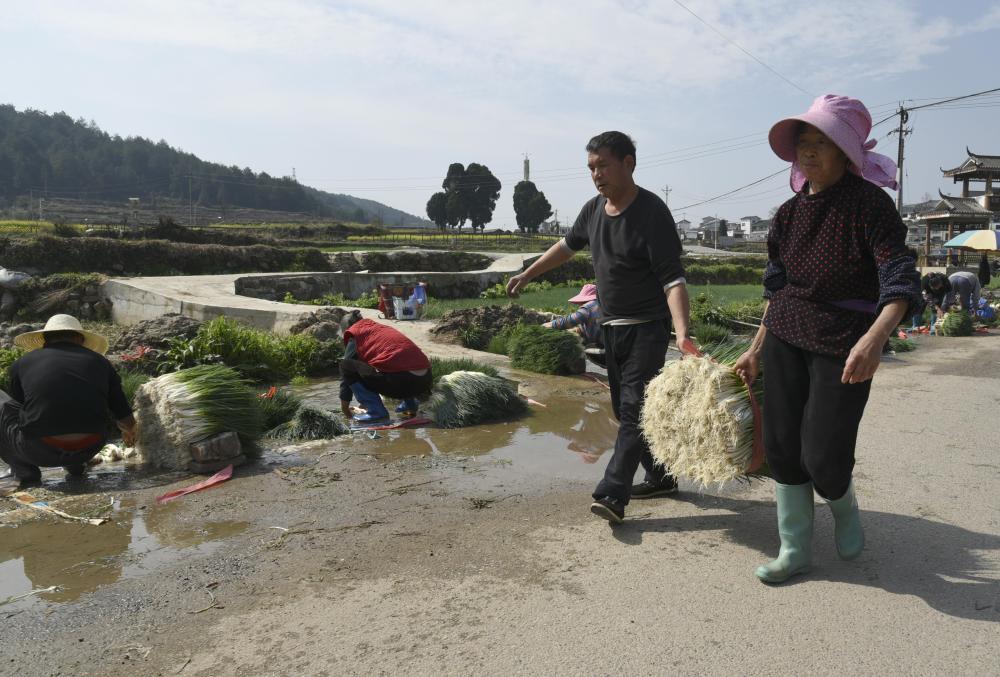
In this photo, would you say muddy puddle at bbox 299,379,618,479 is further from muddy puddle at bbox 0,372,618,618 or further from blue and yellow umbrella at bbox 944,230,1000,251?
blue and yellow umbrella at bbox 944,230,1000,251

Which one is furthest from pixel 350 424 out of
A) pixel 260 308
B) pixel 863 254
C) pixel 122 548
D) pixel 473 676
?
pixel 260 308

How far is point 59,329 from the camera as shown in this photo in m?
4.74

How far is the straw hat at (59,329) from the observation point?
476 cm

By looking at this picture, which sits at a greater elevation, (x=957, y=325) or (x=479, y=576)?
(x=479, y=576)

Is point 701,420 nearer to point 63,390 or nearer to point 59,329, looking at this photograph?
point 63,390

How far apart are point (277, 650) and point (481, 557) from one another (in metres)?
1.00

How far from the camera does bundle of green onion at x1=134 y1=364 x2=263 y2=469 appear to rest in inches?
186

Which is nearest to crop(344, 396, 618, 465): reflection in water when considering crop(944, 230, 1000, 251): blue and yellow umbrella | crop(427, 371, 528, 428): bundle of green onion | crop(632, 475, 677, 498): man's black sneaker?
crop(427, 371, 528, 428): bundle of green onion

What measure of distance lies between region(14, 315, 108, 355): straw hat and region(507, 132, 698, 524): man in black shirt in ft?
11.1

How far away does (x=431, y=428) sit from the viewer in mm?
5871

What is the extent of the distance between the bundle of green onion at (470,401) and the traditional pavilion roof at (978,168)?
44376 millimetres

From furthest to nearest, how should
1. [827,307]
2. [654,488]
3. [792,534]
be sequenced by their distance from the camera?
[654,488] < [792,534] < [827,307]

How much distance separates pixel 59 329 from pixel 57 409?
0.61 meters

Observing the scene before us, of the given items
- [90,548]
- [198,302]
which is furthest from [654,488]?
[198,302]
